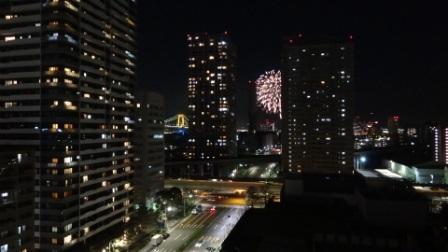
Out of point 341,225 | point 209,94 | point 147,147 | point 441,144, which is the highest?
point 209,94

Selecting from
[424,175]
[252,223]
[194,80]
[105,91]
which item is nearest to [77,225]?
[105,91]

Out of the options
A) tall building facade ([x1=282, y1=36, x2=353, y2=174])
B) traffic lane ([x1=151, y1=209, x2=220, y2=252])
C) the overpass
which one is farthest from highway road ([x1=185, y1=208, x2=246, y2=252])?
the overpass

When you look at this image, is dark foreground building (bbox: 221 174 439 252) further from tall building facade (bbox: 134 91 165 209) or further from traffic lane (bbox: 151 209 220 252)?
tall building facade (bbox: 134 91 165 209)

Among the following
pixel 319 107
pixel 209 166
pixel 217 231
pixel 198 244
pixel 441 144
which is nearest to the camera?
pixel 198 244

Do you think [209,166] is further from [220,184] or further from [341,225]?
[341,225]

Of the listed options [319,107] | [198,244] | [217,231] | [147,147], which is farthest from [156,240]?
[319,107]

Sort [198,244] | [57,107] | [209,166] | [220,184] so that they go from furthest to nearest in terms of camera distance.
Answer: [209,166], [220,184], [198,244], [57,107]
